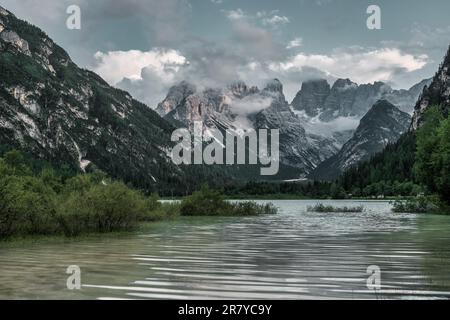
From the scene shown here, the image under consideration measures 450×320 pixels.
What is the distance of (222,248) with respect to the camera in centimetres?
3734

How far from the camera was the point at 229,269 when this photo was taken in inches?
1022

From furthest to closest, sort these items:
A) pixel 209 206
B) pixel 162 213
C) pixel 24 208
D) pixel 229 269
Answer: pixel 209 206 → pixel 162 213 → pixel 24 208 → pixel 229 269

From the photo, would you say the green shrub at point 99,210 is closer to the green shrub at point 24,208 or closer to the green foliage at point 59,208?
the green foliage at point 59,208

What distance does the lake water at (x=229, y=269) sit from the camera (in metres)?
19.6

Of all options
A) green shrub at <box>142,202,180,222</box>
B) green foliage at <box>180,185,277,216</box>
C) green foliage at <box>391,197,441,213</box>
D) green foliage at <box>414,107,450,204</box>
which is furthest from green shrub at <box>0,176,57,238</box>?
green foliage at <box>391,197,441,213</box>

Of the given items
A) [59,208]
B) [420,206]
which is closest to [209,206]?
[420,206]

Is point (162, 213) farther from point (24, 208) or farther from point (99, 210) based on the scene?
point (24, 208)

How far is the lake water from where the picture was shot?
19.6 meters

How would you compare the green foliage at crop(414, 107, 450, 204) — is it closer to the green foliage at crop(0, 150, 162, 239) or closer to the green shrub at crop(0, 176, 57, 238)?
the green foliage at crop(0, 150, 162, 239)

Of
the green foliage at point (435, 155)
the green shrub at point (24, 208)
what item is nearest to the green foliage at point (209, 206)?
the green foliage at point (435, 155)
